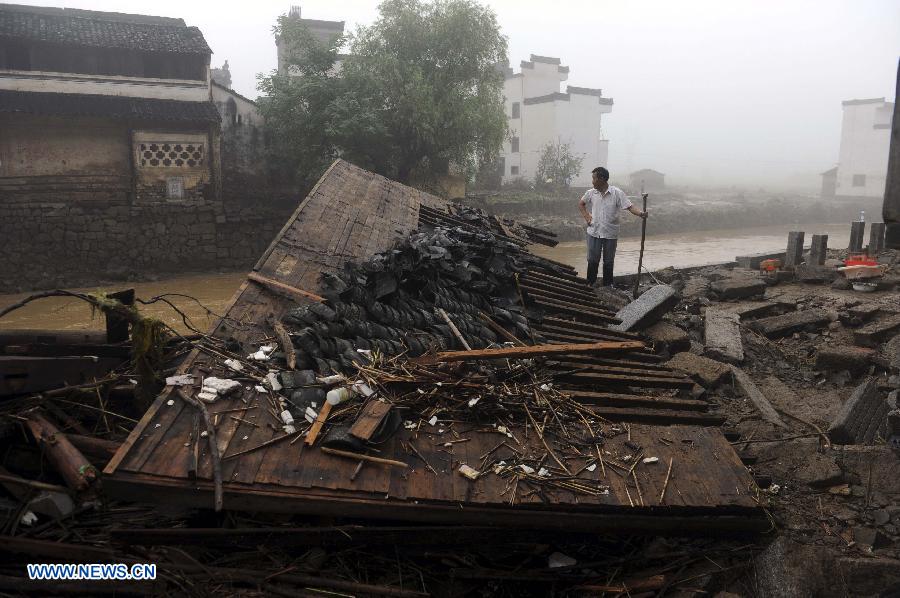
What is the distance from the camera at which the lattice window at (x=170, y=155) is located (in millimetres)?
18141

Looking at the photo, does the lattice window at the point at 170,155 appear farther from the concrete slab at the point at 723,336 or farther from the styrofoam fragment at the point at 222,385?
the styrofoam fragment at the point at 222,385

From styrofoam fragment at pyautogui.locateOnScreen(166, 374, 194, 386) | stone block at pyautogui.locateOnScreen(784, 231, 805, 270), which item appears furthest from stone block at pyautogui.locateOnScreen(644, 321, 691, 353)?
stone block at pyautogui.locateOnScreen(784, 231, 805, 270)

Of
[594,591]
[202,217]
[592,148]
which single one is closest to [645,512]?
[594,591]

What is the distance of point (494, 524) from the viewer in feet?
10.3

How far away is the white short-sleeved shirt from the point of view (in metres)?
9.02

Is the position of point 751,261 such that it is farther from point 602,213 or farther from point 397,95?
point 397,95

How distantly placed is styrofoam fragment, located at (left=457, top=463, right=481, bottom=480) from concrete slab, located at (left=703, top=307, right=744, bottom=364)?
4.75 metres

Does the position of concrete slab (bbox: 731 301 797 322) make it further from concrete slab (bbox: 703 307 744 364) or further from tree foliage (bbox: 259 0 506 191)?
tree foliage (bbox: 259 0 506 191)

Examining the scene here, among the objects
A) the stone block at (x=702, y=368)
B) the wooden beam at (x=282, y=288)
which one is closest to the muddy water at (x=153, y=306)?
the wooden beam at (x=282, y=288)

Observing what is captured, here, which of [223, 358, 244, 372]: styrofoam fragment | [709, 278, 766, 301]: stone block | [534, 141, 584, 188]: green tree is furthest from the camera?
[534, 141, 584, 188]: green tree

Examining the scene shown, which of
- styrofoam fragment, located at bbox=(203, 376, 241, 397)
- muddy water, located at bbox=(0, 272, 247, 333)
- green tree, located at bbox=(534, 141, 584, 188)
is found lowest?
muddy water, located at bbox=(0, 272, 247, 333)

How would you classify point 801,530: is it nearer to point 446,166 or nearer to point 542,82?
point 446,166

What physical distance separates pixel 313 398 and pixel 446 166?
18909 mm

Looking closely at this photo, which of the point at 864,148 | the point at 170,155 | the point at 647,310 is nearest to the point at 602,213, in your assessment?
the point at 647,310
